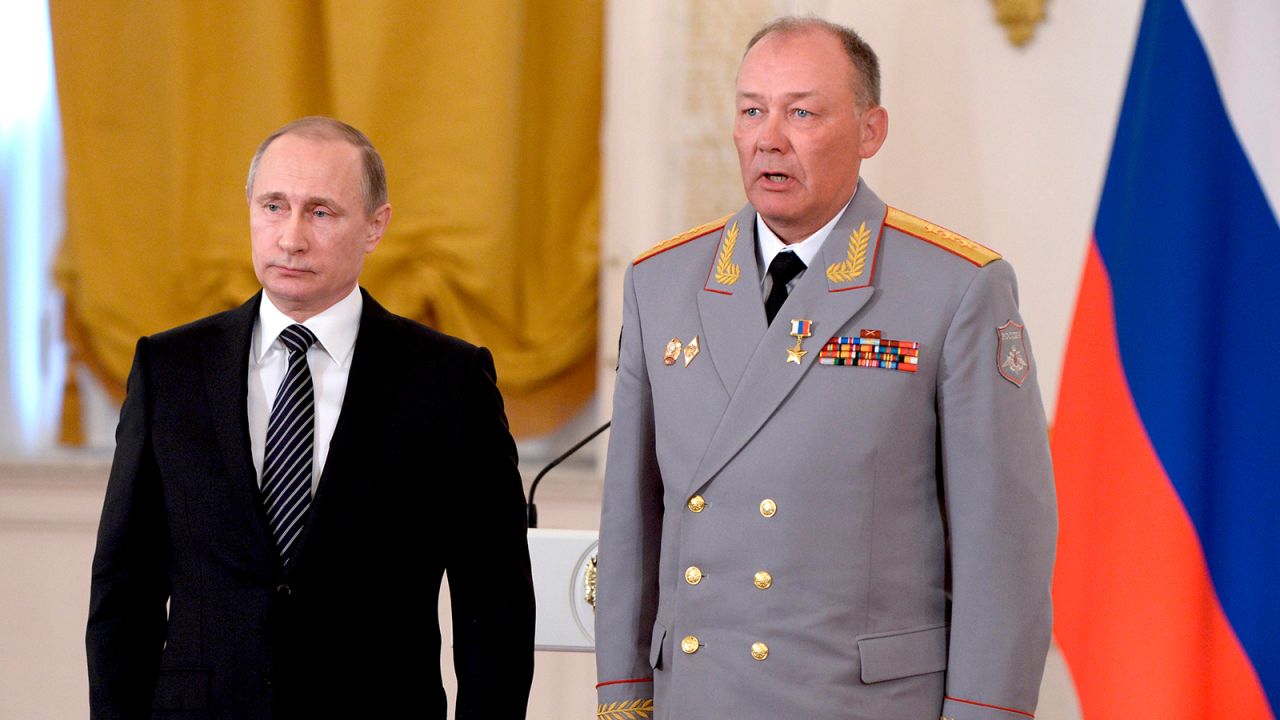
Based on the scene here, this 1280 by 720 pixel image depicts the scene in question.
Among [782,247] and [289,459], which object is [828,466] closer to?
[782,247]

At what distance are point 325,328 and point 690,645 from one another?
707 millimetres

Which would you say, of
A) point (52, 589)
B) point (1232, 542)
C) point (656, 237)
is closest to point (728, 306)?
point (1232, 542)

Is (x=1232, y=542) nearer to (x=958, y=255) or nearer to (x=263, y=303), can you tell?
(x=958, y=255)

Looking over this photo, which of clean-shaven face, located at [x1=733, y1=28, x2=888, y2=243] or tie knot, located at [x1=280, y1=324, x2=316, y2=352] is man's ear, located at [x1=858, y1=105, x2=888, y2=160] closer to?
clean-shaven face, located at [x1=733, y1=28, x2=888, y2=243]

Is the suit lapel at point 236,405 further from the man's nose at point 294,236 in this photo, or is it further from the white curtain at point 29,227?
the white curtain at point 29,227

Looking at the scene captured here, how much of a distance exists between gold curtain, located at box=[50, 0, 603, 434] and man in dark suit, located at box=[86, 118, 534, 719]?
5.56ft

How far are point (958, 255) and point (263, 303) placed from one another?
1.02 metres

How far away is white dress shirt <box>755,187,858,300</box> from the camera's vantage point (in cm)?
194

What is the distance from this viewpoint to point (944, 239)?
1.92 meters

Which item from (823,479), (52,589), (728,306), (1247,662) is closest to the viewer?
(823,479)

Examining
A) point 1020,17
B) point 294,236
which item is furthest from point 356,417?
point 1020,17

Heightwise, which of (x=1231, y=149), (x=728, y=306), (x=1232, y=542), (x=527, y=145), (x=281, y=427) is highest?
(x=527, y=145)

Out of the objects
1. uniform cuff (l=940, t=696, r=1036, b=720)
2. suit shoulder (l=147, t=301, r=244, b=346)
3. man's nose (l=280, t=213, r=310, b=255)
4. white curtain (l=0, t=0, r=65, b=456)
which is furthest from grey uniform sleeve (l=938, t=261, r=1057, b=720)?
white curtain (l=0, t=0, r=65, b=456)

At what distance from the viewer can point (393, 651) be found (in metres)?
1.93
